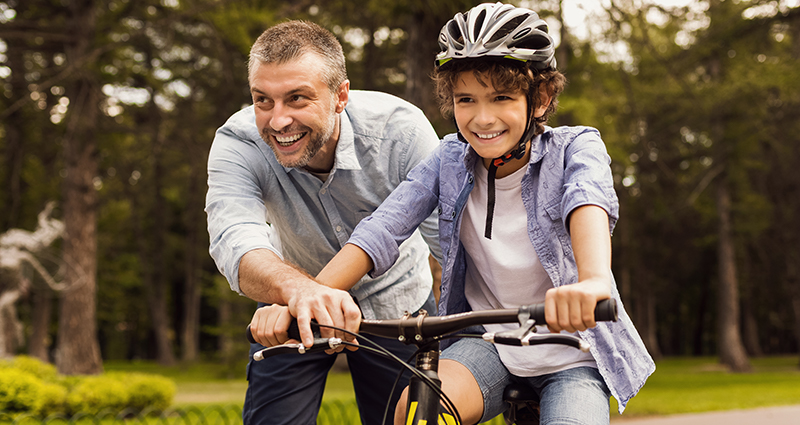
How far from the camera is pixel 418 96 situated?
285 inches

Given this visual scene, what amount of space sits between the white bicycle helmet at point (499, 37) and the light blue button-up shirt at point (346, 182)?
0.86 metres

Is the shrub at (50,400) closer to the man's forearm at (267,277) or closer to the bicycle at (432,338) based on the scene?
the man's forearm at (267,277)

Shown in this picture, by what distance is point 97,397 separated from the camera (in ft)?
31.7

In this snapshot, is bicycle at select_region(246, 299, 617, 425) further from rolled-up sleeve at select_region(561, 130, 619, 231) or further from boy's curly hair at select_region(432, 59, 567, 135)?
boy's curly hair at select_region(432, 59, 567, 135)

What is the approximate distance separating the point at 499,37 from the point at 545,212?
21.7 inches

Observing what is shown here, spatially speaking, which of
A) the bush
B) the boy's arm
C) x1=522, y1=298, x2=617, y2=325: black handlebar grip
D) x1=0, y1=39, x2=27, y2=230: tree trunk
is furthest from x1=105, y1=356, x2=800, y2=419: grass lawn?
x1=522, y1=298, x2=617, y2=325: black handlebar grip

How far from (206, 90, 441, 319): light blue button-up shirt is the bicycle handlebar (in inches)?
38.9

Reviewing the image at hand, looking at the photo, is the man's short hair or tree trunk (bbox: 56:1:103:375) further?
tree trunk (bbox: 56:1:103:375)

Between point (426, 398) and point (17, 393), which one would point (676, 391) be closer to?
point (17, 393)

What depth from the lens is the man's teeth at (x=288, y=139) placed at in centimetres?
257

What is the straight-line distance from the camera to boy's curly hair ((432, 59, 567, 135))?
209cm

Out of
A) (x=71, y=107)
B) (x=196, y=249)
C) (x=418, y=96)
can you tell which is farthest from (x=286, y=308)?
(x=196, y=249)

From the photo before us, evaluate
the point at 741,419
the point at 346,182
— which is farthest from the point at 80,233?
the point at 346,182

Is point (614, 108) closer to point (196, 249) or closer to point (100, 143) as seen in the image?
point (100, 143)
